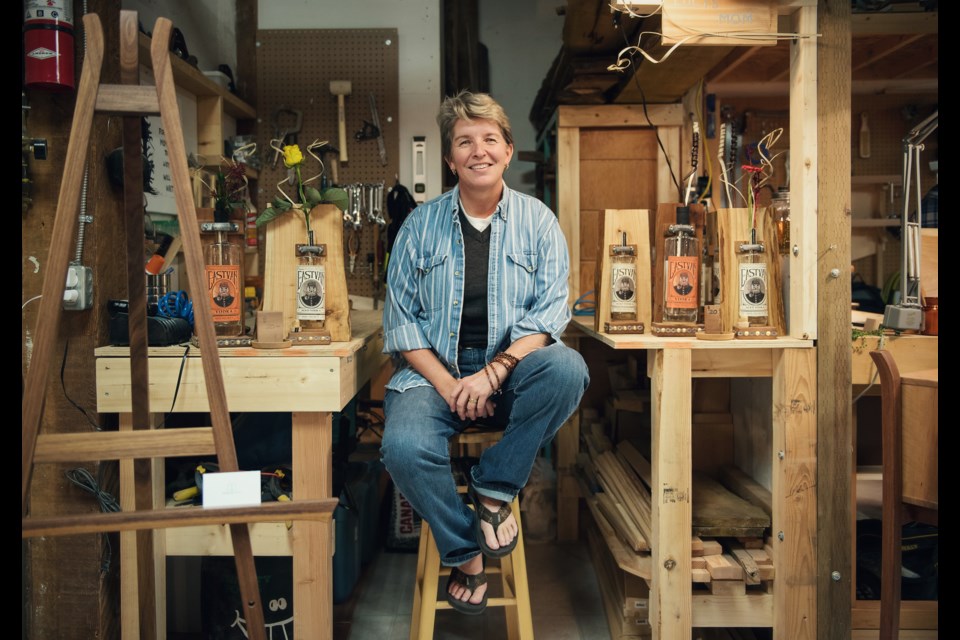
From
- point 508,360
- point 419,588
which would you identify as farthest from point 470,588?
point 508,360

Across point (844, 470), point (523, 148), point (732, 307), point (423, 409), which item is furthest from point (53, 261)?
point (523, 148)

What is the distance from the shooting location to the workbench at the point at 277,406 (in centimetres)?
181

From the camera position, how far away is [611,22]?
8.53ft

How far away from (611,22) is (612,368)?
1432 mm

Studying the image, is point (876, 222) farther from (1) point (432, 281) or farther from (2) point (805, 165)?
(1) point (432, 281)

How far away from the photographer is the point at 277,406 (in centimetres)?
181

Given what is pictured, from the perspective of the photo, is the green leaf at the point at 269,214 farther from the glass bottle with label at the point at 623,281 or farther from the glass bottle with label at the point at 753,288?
the glass bottle with label at the point at 753,288

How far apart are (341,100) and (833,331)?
7.94ft

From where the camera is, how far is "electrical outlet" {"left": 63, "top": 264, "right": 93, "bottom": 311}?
Result: 1.83 metres

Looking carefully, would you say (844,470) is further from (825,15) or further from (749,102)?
(749,102)

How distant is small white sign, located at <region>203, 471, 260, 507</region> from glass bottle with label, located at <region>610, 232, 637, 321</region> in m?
1.18

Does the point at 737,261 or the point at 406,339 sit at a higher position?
the point at 737,261

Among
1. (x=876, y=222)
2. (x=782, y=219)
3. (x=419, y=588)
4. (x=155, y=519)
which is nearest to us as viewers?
(x=155, y=519)

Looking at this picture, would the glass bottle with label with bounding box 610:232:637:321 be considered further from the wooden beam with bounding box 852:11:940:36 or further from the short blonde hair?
the wooden beam with bounding box 852:11:940:36
